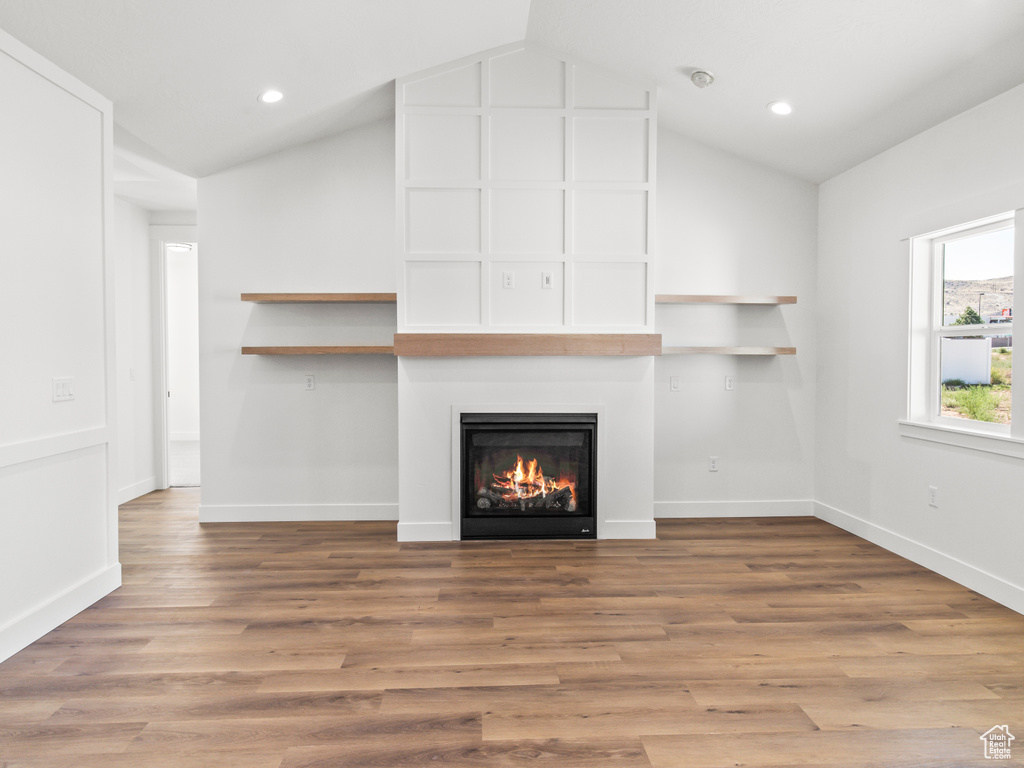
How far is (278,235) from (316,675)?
3.24 m

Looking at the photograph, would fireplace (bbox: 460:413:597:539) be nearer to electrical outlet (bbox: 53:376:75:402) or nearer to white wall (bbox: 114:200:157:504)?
electrical outlet (bbox: 53:376:75:402)

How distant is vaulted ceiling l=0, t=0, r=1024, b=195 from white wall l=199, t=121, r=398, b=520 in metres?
0.26

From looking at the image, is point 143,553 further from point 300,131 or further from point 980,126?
point 980,126

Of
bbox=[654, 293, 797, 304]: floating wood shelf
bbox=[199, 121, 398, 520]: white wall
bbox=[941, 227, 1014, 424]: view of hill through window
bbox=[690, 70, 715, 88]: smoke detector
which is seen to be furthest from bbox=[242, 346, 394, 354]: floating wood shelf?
bbox=[941, 227, 1014, 424]: view of hill through window

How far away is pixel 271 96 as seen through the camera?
11.9 ft

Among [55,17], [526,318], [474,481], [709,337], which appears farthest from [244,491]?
[709,337]

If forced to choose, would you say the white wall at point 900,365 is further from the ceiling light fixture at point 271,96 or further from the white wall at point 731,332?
the ceiling light fixture at point 271,96

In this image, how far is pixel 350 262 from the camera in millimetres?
4512

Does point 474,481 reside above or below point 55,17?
below

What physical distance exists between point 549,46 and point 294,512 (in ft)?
12.1

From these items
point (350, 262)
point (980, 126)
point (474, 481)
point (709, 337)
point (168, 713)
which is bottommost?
point (168, 713)

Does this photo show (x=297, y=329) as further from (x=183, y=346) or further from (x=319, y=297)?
(x=183, y=346)

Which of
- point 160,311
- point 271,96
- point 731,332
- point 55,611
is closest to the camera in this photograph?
point 55,611

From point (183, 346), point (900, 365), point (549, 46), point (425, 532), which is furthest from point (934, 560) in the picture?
Answer: point (183, 346)
